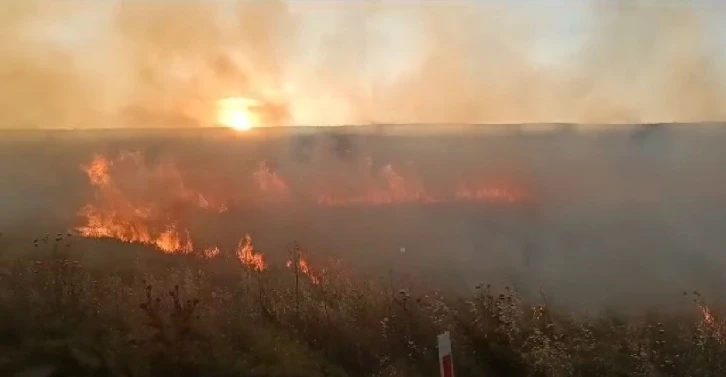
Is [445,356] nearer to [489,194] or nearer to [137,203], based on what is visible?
[137,203]

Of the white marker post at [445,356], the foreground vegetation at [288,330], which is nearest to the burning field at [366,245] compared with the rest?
the foreground vegetation at [288,330]

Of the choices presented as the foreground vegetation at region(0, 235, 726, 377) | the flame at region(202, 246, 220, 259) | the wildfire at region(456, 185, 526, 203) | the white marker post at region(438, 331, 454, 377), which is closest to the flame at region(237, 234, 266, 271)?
the flame at region(202, 246, 220, 259)

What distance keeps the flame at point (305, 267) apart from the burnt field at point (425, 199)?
11.9 inches

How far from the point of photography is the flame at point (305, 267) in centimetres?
885

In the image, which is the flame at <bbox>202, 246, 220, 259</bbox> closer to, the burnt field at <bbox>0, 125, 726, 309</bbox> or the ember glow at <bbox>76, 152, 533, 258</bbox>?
the ember glow at <bbox>76, 152, 533, 258</bbox>

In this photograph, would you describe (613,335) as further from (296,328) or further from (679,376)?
(296,328)

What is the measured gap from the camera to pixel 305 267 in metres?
9.30

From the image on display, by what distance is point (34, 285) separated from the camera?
735 cm

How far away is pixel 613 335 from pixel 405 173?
6.97 m

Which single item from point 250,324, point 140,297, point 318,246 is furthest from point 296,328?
point 318,246

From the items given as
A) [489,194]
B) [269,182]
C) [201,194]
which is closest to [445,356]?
[201,194]


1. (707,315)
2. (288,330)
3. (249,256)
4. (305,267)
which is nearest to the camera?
(288,330)

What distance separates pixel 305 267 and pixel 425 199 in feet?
14.5

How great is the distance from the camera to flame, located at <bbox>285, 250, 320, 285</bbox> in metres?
8.85
